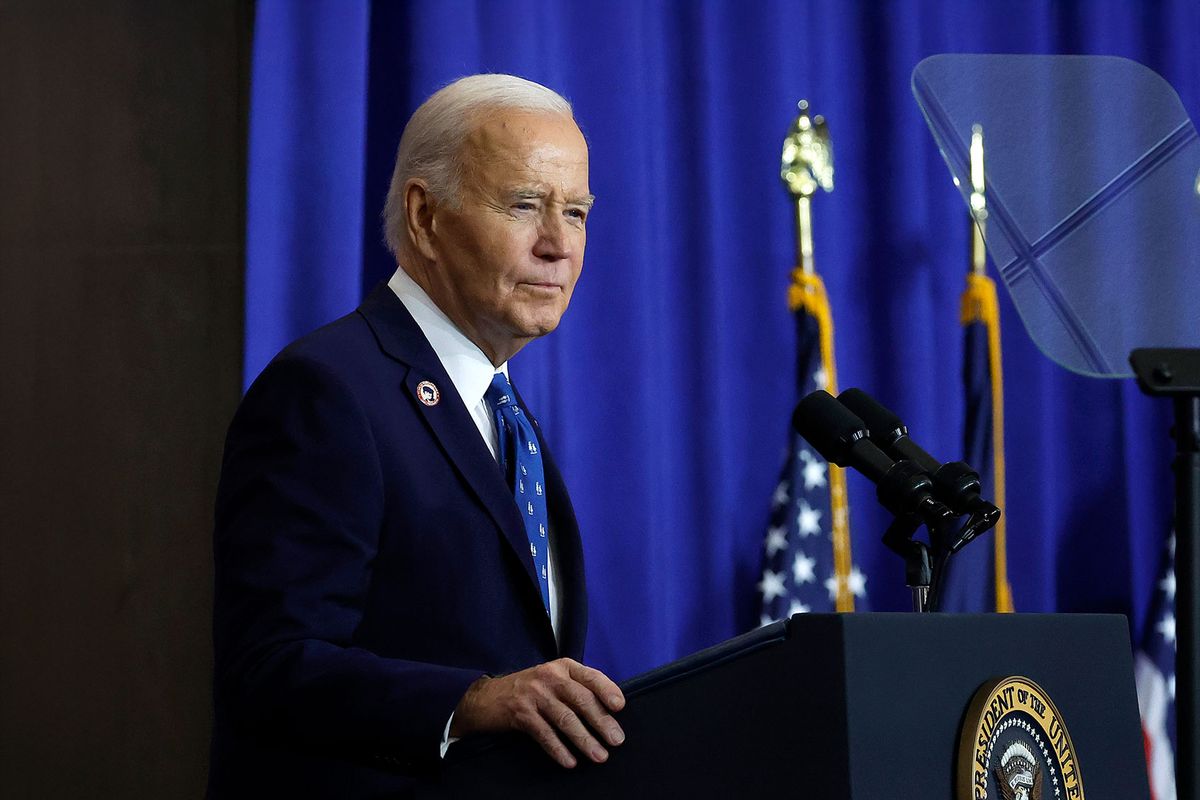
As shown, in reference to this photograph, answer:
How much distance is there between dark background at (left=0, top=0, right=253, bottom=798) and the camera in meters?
2.86

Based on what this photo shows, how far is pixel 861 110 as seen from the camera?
11.9 feet

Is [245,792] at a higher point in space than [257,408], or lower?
lower

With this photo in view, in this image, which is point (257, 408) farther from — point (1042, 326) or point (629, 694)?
point (1042, 326)

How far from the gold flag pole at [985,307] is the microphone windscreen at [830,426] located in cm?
199

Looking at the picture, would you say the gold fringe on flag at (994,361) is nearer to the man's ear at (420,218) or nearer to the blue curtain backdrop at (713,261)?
the blue curtain backdrop at (713,261)

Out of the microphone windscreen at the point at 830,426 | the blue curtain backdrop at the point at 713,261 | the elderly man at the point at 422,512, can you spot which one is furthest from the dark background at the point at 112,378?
the microphone windscreen at the point at 830,426

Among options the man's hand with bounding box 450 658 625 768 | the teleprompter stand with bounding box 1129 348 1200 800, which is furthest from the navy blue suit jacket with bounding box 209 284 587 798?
the teleprompter stand with bounding box 1129 348 1200 800

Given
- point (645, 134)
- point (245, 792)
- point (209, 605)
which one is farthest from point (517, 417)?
point (645, 134)

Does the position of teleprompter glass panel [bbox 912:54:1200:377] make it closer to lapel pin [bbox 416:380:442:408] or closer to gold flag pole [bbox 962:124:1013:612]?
gold flag pole [bbox 962:124:1013:612]

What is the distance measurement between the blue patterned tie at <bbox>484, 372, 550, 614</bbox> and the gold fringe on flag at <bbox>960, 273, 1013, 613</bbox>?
184 centimetres

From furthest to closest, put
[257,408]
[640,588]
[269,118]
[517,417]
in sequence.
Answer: [640,588] < [269,118] < [517,417] < [257,408]

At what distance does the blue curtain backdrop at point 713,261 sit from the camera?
2965mm

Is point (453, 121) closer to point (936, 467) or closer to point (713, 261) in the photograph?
point (936, 467)

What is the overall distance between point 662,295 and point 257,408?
1.86m
